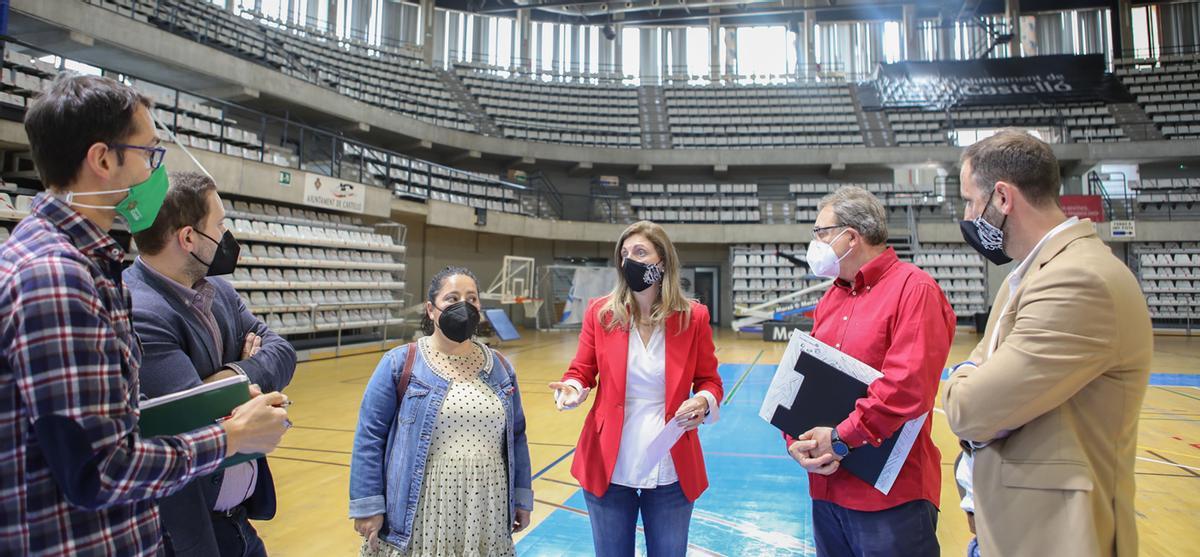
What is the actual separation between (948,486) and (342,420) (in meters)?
5.25

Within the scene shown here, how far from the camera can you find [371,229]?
38.3ft

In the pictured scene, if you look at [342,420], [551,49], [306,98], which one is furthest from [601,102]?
[342,420]

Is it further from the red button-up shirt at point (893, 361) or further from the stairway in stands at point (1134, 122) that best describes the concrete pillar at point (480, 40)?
the red button-up shirt at point (893, 361)

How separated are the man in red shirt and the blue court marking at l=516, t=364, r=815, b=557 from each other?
50.3 inches

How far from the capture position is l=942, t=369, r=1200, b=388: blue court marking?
809 cm

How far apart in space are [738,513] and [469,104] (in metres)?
20.2

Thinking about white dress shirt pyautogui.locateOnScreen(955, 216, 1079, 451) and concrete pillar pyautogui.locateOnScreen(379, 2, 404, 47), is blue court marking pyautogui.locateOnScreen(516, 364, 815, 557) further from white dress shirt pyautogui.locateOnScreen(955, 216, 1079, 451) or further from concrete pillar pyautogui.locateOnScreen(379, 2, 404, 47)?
concrete pillar pyautogui.locateOnScreen(379, 2, 404, 47)

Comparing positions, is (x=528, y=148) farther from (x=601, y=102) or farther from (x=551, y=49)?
(x=551, y=49)

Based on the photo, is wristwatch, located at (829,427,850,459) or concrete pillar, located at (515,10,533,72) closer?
wristwatch, located at (829,427,850,459)

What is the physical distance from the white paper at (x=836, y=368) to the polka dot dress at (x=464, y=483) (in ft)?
3.12

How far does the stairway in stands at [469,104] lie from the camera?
2012 cm

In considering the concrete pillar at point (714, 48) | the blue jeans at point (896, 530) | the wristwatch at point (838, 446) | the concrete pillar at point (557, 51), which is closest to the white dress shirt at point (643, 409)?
the wristwatch at point (838, 446)

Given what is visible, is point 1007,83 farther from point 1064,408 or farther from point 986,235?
point 1064,408

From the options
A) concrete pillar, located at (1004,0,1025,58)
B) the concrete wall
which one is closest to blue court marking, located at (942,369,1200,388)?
the concrete wall
